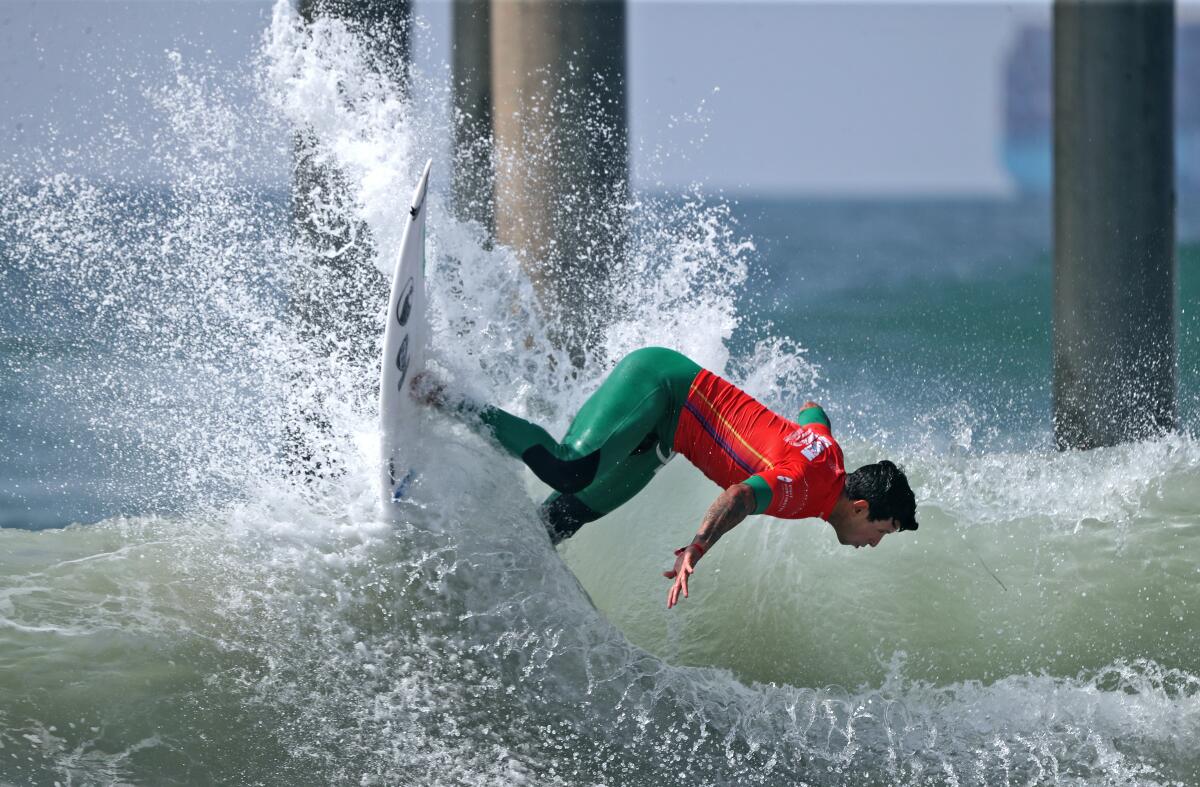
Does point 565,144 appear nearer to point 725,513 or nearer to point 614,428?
point 614,428

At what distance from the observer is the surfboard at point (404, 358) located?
13.4 feet

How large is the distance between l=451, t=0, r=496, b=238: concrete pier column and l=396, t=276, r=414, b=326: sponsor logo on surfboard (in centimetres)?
331

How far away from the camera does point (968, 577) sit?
215 inches

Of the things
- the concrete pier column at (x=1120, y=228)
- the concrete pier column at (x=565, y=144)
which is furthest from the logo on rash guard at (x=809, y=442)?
the concrete pier column at (x=1120, y=228)

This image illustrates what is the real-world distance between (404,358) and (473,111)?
5.79 metres

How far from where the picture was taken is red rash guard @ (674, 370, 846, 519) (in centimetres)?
404

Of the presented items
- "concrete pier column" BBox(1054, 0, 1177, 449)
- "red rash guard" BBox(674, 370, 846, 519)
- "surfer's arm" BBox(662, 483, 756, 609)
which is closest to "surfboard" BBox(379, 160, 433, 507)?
"red rash guard" BBox(674, 370, 846, 519)

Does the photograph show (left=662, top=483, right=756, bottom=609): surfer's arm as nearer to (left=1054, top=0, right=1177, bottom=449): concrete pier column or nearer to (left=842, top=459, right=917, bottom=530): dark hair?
(left=842, top=459, right=917, bottom=530): dark hair

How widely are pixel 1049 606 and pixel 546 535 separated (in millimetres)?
2084

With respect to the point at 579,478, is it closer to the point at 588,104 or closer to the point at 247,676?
the point at 247,676

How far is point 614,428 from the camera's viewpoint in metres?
4.31

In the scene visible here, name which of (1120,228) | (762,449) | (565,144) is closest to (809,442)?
(762,449)

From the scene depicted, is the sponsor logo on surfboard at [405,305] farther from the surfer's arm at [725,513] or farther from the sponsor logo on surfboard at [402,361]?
the surfer's arm at [725,513]

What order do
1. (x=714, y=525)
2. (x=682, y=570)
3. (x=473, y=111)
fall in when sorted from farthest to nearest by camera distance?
1. (x=473, y=111)
2. (x=714, y=525)
3. (x=682, y=570)
